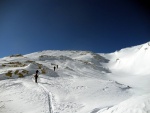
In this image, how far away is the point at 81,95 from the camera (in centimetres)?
2036

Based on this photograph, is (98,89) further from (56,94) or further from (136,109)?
(136,109)

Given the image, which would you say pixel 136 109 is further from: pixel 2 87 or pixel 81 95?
pixel 2 87

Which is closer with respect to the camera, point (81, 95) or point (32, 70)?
→ point (81, 95)

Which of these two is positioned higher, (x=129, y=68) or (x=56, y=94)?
(x=129, y=68)

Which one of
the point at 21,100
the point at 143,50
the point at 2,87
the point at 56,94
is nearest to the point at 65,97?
the point at 56,94

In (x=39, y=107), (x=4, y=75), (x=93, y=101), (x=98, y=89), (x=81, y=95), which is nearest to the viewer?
(x=39, y=107)

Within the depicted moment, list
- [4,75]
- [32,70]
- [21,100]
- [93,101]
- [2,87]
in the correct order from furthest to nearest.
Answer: [32,70]
[4,75]
[2,87]
[21,100]
[93,101]

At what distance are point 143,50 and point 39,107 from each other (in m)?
53.7

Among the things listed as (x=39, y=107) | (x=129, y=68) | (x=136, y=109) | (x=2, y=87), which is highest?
(x=129, y=68)

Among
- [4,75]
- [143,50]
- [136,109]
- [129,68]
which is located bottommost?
[136,109]

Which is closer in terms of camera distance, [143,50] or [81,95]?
[81,95]

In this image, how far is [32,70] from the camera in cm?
3984

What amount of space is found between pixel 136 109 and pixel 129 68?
50211 millimetres

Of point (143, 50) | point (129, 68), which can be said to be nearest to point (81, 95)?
point (129, 68)
